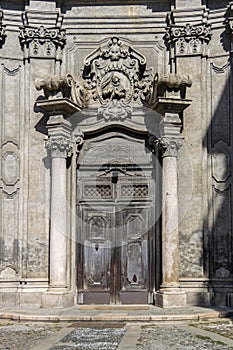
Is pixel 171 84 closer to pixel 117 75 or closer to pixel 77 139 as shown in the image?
pixel 117 75

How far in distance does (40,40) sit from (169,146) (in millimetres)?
3866

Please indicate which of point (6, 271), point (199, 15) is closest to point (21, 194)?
point (6, 271)

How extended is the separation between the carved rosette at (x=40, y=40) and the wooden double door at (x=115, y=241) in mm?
3124

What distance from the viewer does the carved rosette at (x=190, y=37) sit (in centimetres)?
1422

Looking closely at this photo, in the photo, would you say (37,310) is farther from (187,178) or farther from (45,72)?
(45,72)

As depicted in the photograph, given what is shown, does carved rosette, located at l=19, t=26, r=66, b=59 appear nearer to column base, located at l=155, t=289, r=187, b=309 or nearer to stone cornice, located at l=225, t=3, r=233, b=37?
stone cornice, located at l=225, t=3, r=233, b=37

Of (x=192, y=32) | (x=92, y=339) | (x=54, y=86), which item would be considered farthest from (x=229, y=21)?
(x=92, y=339)

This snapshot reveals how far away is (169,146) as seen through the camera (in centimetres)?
1370

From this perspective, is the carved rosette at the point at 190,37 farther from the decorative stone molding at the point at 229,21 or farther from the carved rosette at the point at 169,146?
the carved rosette at the point at 169,146

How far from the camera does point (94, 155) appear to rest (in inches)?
A: 573

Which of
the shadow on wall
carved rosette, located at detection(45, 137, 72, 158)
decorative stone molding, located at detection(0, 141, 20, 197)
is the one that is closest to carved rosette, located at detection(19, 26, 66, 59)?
carved rosette, located at detection(45, 137, 72, 158)

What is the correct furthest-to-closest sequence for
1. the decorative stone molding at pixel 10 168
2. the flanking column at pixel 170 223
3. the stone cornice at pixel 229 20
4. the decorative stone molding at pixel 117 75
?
1. the decorative stone molding at pixel 117 75
2. the decorative stone molding at pixel 10 168
3. the stone cornice at pixel 229 20
4. the flanking column at pixel 170 223

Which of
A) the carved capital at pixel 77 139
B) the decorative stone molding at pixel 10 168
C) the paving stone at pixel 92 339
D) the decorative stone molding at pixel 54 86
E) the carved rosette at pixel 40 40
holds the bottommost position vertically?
the paving stone at pixel 92 339

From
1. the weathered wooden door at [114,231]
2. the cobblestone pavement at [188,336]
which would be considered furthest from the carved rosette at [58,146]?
the cobblestone pavement at [188,336]
